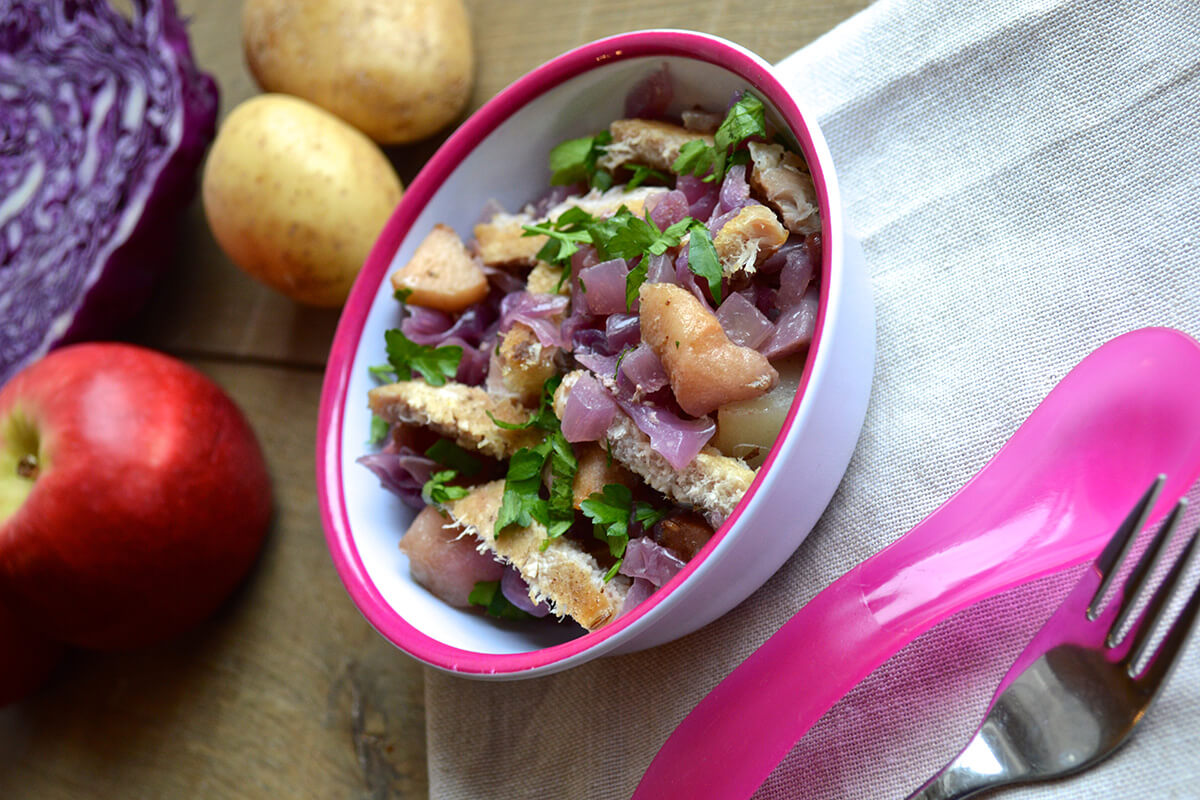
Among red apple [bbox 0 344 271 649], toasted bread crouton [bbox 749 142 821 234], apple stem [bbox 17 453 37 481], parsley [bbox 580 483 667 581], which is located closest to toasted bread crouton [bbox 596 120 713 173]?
toasted bread crouton [bbox 749 142 821 234]

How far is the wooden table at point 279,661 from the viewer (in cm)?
148

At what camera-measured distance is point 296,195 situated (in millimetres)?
1493

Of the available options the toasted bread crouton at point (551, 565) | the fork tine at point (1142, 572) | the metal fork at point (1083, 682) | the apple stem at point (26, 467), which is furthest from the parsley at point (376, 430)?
the fork tine at point (1142, 572)

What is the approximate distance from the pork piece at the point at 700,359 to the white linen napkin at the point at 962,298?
0.25 m

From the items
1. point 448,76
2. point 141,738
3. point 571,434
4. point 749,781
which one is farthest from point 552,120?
point 141,738

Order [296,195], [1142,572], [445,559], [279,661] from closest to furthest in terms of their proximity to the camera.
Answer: [1142,572] < [445,559] < [296,195] < [279,661]

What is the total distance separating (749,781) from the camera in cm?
94

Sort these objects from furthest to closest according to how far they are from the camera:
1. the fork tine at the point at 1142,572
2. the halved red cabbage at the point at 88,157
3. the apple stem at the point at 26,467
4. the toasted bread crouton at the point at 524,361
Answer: the halved red cabbage at the point at 88,157 → the apple stem at the point at 26,467 → the toasted bread crouton at the point at 524,361 → the fork tine at the point at 1142,572

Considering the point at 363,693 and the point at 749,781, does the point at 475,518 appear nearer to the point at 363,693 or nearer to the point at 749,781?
the point at 749,781

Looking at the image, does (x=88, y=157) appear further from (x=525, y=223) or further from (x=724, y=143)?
(x=724, y=143)

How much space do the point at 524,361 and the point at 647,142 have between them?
35 centimetres

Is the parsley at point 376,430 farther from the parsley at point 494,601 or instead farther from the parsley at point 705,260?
the parsley at point 705,260

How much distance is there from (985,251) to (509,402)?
0.65 metres

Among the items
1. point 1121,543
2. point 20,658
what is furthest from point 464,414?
point 20,658
